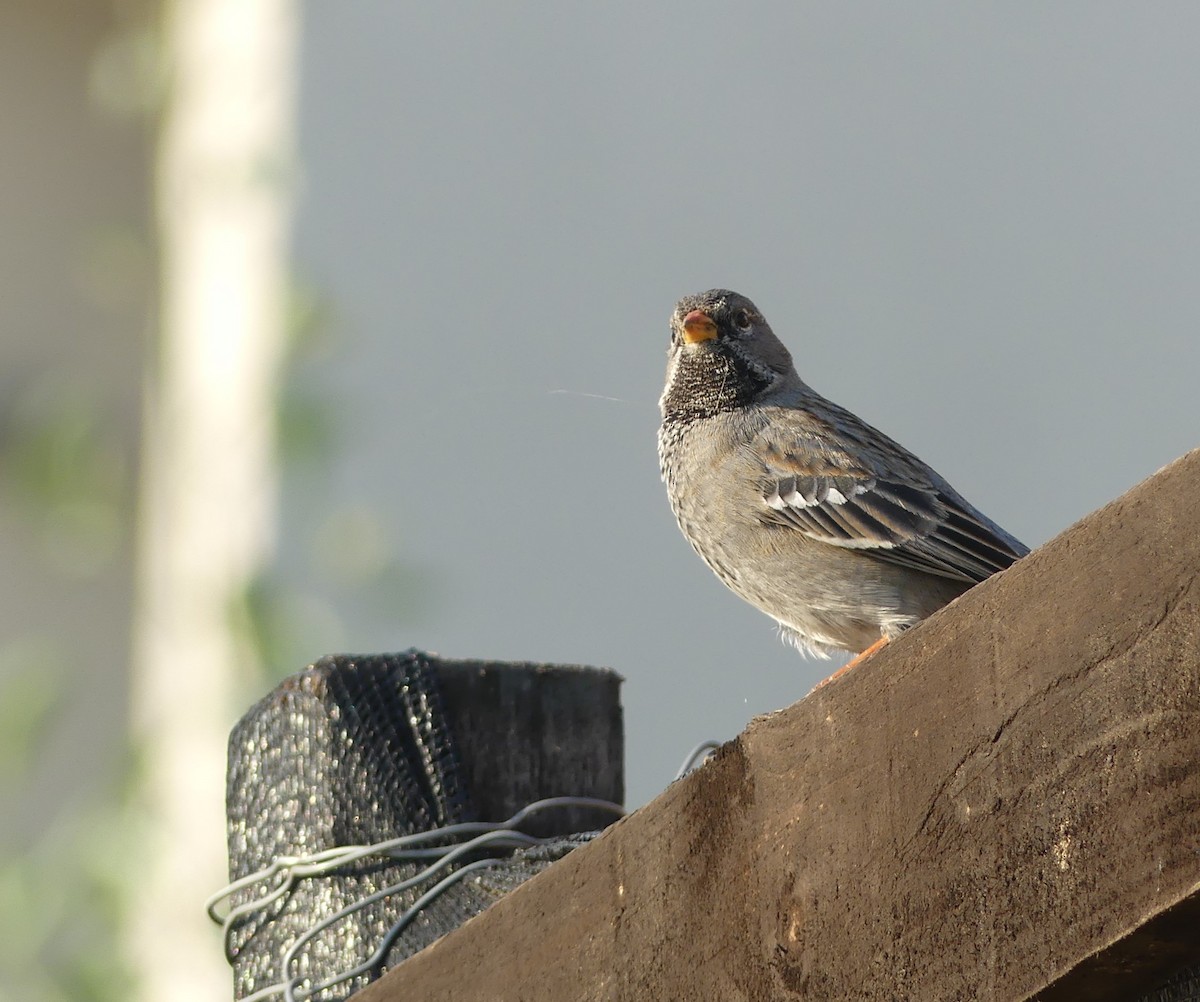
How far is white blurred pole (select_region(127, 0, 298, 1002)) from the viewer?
7.67 meters

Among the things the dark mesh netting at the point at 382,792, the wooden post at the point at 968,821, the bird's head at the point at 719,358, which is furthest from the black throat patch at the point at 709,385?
the wooden post at the point at 968,821

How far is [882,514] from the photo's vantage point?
14.2ft

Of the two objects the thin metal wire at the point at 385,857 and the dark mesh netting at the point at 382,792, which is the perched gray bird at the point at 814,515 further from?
the thin metal wire at the point at 385,857

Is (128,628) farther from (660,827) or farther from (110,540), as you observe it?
(660,827)

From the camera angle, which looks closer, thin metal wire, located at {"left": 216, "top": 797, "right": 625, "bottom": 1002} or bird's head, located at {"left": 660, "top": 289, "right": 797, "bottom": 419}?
thin metal wire, located at {"left": 216, "top": 797, "right": 625, "bottom": 1002}

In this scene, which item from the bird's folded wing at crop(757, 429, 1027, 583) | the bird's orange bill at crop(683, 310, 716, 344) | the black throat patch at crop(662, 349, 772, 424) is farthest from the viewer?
the bird's orange bill at crop(683, 310, 716, 344)

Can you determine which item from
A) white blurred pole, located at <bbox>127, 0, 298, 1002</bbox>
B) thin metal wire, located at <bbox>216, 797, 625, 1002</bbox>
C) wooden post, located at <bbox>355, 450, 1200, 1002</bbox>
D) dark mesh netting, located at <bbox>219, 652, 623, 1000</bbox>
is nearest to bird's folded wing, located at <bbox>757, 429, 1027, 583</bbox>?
dark mesh netting, located at <bbox>219, 652, 623, 1000</bbox>

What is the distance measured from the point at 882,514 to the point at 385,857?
1617mm

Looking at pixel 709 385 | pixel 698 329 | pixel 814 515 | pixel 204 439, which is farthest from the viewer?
pixel 204 439

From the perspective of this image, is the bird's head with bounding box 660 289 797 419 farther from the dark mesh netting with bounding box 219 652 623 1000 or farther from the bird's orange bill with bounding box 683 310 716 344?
the dark mesh netting with bounding box 219 652 623 1000

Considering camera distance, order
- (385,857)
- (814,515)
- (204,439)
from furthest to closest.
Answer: (204,439), (814,515), (385,857)

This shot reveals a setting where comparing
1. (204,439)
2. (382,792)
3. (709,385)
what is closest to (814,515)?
(709,385)

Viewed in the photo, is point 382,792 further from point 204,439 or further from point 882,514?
point 204,439

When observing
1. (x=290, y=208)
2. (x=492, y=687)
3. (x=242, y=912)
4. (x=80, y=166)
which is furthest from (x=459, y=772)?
(x=80, y=166)
